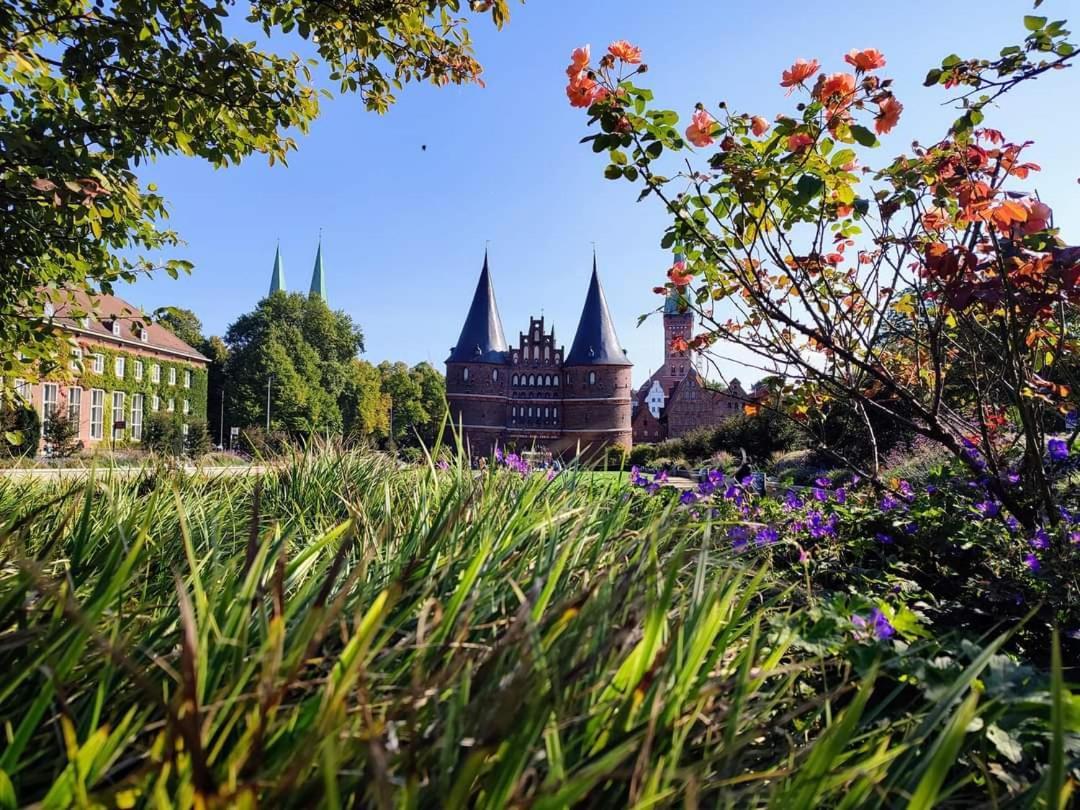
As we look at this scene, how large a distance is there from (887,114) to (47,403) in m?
35.2

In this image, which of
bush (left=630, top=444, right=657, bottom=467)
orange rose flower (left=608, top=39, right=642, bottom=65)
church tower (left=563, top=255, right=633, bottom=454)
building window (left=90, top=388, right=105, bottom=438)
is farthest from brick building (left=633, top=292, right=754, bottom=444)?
orange rose flower (left=608, top=39, right=642, bottom=65)

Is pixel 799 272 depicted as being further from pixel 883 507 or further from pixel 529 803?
pixel 529 803

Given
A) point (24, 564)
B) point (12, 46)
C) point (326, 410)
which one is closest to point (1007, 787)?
point (24, 564)

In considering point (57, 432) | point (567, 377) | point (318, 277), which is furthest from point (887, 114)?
point (318, 277)

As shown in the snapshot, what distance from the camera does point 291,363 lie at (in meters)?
40.2

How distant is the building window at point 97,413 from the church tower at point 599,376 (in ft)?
86.3

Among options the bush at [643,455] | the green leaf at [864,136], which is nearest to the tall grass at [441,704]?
the green leaf at [864,136]

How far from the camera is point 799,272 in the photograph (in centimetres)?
303

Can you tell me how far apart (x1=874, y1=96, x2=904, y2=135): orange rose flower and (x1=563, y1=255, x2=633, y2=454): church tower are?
41011 millimetres

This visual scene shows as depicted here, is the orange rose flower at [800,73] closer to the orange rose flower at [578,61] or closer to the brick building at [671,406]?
the orange rose flower at [578,61]

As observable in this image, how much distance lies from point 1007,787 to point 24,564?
5.02 feet

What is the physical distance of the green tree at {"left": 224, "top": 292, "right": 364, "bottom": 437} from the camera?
1531 inches

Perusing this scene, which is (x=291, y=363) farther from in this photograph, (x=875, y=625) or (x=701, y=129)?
(x=875, y=625)

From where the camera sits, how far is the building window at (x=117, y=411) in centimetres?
3259
